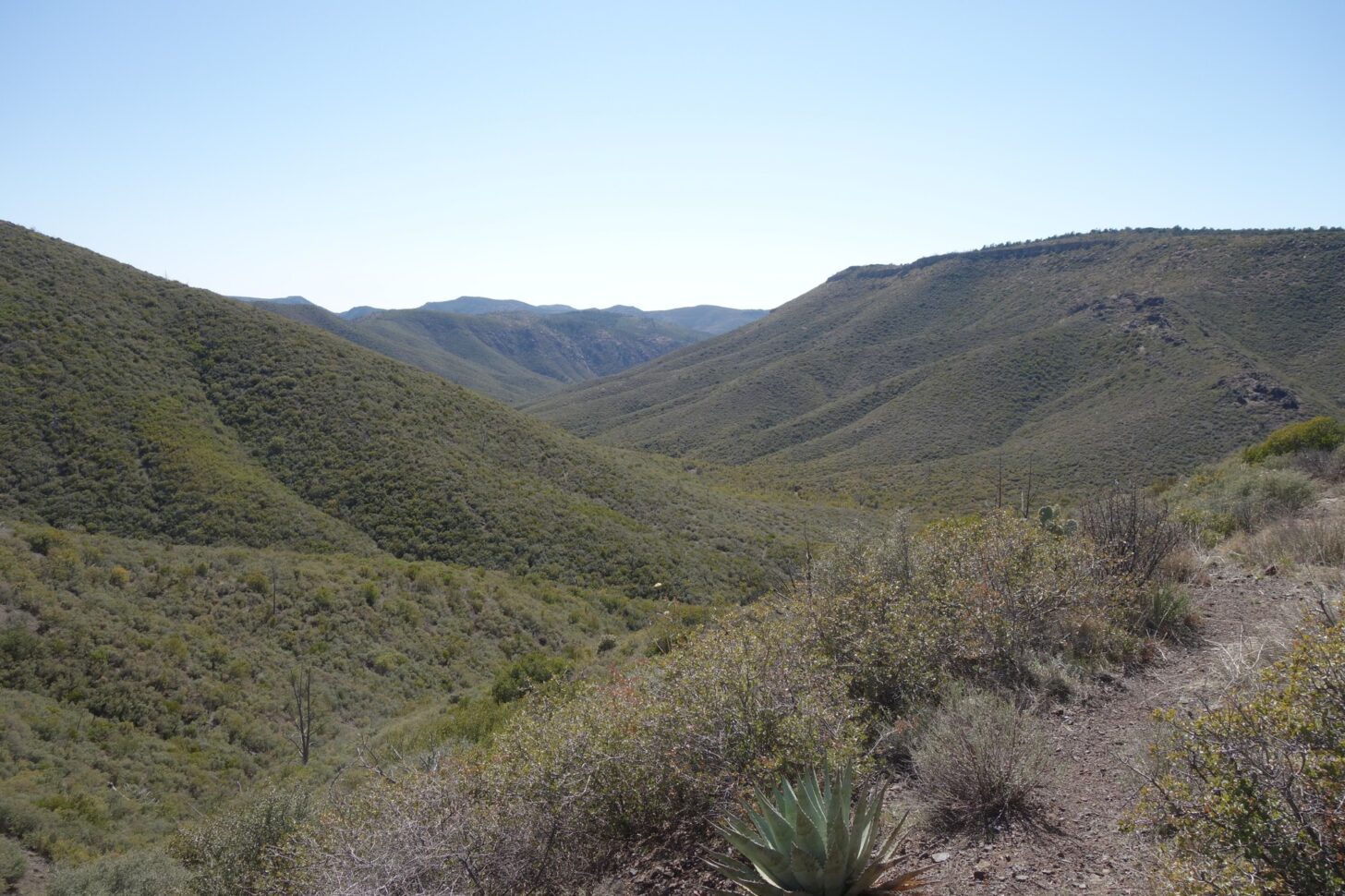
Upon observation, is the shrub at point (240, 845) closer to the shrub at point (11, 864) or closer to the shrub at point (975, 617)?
the shrub at point (11, 864)

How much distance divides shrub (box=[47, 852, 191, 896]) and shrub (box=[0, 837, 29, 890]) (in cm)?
85

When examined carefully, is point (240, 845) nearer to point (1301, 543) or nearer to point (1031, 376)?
point (1301, 543)

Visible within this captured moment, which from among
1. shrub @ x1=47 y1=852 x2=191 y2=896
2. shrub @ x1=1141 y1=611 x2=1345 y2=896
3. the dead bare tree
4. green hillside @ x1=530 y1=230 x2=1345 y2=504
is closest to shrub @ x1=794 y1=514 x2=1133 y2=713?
shrub @ x1=1141 y1=611 x2=1345 y2=896

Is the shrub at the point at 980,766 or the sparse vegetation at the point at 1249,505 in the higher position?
the sparse vegetation at the point at 1249,505

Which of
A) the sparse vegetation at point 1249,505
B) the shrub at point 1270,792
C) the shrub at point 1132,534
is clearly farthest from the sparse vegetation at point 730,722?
the sparse vegetation at point 1249,505

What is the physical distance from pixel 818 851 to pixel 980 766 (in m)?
1.43

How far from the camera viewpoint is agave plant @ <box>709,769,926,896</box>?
129 inches

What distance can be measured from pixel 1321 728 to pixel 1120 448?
162 feet

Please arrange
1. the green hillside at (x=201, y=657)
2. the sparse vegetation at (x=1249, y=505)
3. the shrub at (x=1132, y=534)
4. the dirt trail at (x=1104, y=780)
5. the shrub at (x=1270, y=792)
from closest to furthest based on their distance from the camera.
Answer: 1. the shrub at (x=1270, y=792)
2. the dirt trail at (x=1104, y=780)
3. the shrub at (x=1132, y=534)
4. the sparse vegetation at (x=1249, y=505)
5. the green hillside at (x=201, y=657)

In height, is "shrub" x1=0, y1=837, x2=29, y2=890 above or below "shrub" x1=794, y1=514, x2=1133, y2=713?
below

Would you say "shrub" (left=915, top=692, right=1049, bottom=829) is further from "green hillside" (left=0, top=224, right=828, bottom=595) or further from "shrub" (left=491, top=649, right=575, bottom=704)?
"green hillside" (left=0, top=224, right=828, bottom=595)

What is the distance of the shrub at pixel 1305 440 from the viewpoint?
52.7ft

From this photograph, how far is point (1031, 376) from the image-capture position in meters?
62.4

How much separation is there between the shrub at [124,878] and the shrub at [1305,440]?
22195 millimetres
